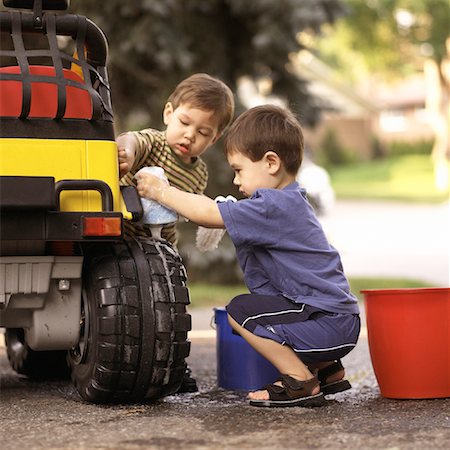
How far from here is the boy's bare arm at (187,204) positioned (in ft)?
12.2

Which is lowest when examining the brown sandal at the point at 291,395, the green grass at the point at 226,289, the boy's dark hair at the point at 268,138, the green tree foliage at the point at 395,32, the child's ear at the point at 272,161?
the brown sandal at the point at 291,395

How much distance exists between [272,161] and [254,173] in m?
0.08

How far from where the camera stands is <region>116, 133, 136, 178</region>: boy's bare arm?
12.6 feet

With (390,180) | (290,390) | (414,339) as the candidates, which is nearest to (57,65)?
(290,390)

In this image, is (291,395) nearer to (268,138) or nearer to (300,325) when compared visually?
(300,325)

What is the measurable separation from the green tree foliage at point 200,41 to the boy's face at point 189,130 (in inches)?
204

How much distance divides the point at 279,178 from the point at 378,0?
2335 cm

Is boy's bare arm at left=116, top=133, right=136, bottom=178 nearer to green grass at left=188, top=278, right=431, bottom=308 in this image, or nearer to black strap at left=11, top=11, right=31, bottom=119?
black strap at left=11, top=11, right=31, bottom=119

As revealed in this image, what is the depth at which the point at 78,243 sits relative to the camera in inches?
144

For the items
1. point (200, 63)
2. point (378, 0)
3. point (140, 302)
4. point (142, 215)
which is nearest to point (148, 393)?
point (140, 302)

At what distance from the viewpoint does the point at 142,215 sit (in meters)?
3.63

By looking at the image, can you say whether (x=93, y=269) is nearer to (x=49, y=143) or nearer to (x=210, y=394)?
(x=49, y=143)

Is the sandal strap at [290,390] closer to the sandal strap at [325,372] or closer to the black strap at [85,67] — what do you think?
the sandal strap at [325,372]

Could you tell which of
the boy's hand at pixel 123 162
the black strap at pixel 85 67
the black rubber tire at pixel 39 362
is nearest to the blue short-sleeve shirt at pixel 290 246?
the boy's hand at pixel 123 162
